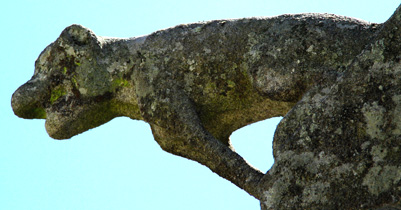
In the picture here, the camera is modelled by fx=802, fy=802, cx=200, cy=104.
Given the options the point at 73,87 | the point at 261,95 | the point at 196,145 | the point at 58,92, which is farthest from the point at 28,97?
the point at 261,95

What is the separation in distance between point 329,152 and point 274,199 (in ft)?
1.38

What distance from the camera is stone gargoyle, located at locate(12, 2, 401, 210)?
4.54 m

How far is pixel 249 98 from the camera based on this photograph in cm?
540

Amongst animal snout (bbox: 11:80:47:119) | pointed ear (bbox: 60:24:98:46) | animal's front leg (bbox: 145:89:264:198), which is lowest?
animal's front leg (bbox: 145:89:264:198)

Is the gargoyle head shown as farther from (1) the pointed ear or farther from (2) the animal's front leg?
(2) the animal's front leg

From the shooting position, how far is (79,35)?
19.0ft

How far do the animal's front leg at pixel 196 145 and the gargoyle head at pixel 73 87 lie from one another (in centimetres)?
44

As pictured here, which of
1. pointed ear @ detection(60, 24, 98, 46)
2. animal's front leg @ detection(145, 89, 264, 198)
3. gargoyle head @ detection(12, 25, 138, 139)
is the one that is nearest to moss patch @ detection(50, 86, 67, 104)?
gargoyle head @ detection(12, 25, 138, 139)

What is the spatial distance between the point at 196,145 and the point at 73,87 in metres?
1.06

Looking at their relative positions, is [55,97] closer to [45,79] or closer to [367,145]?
[45,79]

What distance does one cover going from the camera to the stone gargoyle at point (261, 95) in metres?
4.54

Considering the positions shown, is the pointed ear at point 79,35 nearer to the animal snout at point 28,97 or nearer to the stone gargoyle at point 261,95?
the stone gargoyle at point 261,95

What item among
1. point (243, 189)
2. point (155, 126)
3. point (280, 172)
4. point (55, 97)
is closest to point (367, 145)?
point (280, 172)

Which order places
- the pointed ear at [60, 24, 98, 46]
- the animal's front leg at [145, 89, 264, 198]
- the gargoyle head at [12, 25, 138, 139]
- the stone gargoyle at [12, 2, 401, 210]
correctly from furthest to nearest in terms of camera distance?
the pointed ear at [60, 24, 98, 46], the gargoyle head at [12, 25, 138, 139], the animal's front leg at [145, 89, 264, 198], the stone gargoyle at [12, 2, 401, 210]
